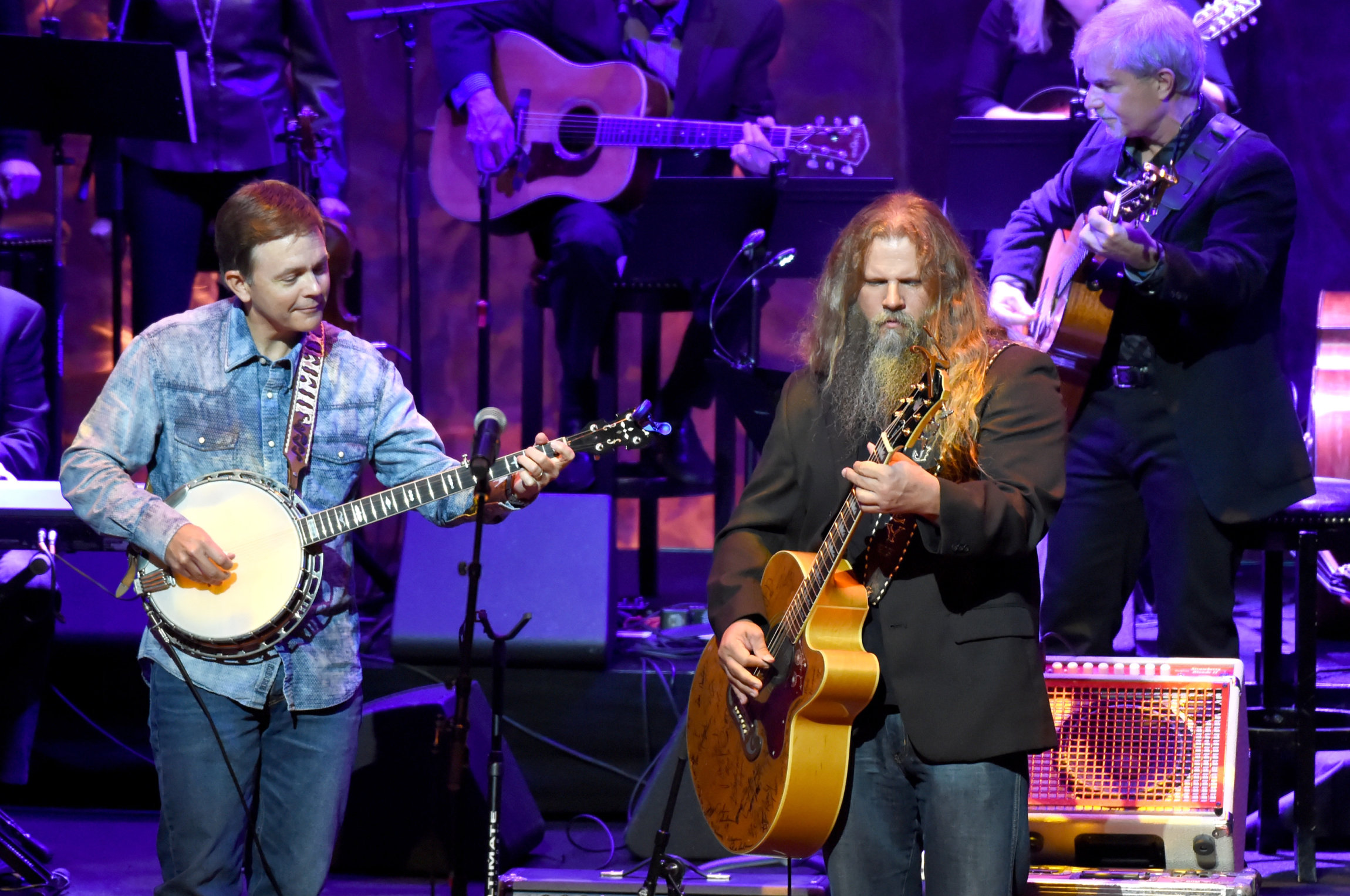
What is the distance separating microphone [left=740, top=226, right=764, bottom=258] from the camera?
5.57 m

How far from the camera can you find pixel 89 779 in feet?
16.8

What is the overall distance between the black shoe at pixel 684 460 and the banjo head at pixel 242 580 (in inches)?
128

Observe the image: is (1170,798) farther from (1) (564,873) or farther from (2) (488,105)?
(2) (488,105)

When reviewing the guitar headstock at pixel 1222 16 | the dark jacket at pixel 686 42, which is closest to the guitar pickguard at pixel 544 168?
the dark jacket at pixel 686 42

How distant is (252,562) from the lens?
3.02 meters

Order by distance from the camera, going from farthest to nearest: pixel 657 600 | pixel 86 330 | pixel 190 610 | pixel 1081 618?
pixel 86 330 → pixel 657 600 → pixel 1081 618 → pixel 190 610

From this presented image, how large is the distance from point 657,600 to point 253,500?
3.27 meters

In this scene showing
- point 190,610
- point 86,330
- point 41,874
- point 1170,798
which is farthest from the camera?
point 86,330

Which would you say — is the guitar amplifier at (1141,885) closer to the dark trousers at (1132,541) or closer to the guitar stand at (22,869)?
the dark trousers at (1132,541)

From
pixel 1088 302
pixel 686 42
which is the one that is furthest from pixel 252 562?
pixel 686 42

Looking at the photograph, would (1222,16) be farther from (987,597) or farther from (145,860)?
(145,860)

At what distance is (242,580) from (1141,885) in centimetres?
220

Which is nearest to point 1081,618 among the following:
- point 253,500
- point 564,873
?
point 564,873

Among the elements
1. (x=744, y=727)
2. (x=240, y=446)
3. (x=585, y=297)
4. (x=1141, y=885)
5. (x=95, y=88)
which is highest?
(x=95, y=88)
